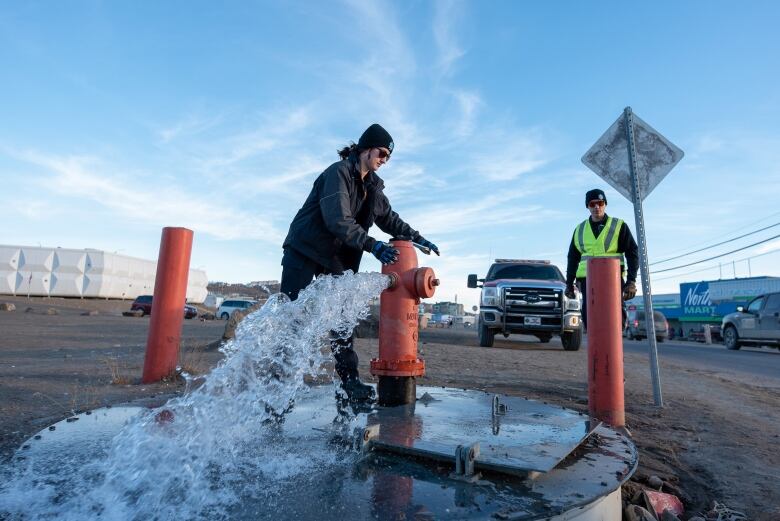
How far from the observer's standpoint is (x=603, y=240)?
489cm

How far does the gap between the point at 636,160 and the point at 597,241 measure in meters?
0.82

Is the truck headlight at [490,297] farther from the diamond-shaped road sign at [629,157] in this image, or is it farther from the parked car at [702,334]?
the parked car at [702,334]

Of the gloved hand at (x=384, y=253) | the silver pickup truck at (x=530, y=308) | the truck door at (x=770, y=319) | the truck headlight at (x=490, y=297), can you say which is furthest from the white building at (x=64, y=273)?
the gloved hand at (x=384, y=253)

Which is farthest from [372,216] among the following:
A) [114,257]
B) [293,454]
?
[114,257]

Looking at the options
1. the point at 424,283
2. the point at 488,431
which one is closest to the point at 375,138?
the point at 424,283

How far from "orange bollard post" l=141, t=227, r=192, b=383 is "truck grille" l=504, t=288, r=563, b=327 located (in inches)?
286

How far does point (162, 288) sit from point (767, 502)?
4.36 m

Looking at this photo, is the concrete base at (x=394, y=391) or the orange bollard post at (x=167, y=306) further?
the orange bollard post at (x=167, y=306)

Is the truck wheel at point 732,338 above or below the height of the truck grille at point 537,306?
below

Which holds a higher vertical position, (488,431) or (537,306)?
(537,306)

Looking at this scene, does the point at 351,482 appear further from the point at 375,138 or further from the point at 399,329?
the point at 375,138

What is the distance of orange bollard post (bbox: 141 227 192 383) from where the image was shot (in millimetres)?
4406

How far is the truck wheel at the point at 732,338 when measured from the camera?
17562 mm

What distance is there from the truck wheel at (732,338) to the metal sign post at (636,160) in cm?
1623
